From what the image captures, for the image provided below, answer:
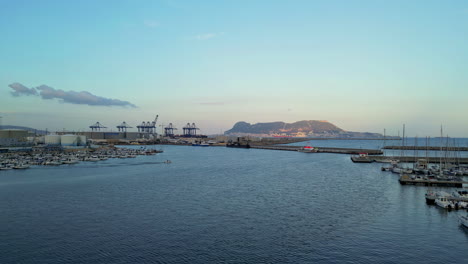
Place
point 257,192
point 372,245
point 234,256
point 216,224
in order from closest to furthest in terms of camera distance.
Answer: point 234,256 < point 372,245 < point 216,224 < point 257,192

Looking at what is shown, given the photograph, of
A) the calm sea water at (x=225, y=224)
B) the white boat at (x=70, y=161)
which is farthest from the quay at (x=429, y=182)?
the white boat at (x=70, y=161)

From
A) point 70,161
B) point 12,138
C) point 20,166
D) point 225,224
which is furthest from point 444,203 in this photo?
point 12,138

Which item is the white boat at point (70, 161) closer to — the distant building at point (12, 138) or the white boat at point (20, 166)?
the white boat at point (20, 166)

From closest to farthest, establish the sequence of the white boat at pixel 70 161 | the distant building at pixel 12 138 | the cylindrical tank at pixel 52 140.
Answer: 1. the white boat at pixel 70 161
2. the distant building at pixel 12 138
3. the cylindrical tank at pixel 52 140

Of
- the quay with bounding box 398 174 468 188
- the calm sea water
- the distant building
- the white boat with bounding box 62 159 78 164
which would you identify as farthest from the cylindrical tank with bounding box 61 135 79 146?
the quay with bounding box 398 174 468 188

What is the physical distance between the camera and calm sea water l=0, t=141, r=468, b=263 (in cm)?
900

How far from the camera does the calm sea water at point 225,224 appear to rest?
900 cm

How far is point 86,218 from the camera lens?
1241 centimetres

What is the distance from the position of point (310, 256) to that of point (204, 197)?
27.4 ft

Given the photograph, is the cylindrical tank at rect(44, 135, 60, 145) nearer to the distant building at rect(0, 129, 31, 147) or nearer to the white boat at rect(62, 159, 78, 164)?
the distant building at rect(0, 129, 31, 147)

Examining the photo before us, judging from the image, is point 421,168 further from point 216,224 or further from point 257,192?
point 216,224

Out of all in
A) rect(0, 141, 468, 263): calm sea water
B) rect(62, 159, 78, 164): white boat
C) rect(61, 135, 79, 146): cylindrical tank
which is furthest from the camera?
rect(61, 135, 79, 146): cylindrical tank

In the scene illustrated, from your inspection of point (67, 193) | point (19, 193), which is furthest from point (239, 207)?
point (19, 193)

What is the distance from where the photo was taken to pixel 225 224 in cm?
1165
